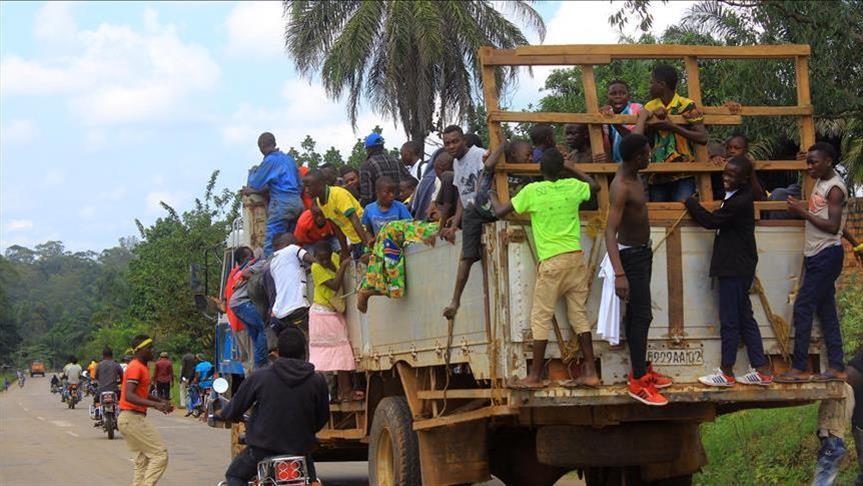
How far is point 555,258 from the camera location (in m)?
7.11

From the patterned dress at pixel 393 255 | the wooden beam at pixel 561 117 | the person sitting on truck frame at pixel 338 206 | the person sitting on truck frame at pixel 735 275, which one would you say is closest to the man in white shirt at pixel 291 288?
the person sitting on truck frame at pixel 338 206

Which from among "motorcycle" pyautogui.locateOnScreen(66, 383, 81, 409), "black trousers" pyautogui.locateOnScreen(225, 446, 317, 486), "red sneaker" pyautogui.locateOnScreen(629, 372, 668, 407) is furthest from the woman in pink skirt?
"motorcycle" pyautogui.locateOnScreen(66, 383, 81, 409)

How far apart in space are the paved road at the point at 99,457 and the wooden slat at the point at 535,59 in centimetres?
718

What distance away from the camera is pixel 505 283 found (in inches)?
286

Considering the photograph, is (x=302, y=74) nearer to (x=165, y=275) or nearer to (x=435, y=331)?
(x=165, y=275)

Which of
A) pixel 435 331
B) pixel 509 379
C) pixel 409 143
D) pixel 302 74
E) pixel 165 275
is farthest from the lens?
pixel 165 275

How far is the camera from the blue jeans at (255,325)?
488 inches

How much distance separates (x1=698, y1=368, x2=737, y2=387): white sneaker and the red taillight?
8.06 ft

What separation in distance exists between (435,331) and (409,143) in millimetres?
4126

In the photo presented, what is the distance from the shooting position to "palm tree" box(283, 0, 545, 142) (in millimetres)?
27797

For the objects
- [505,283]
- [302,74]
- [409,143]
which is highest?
[302,74]

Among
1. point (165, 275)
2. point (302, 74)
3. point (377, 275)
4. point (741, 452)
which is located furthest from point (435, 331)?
point (165, 275)

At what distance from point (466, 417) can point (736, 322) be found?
1.76 metres

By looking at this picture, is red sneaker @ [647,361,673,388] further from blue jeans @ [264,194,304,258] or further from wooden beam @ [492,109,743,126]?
blue jeans @ [264,194,304,258]
